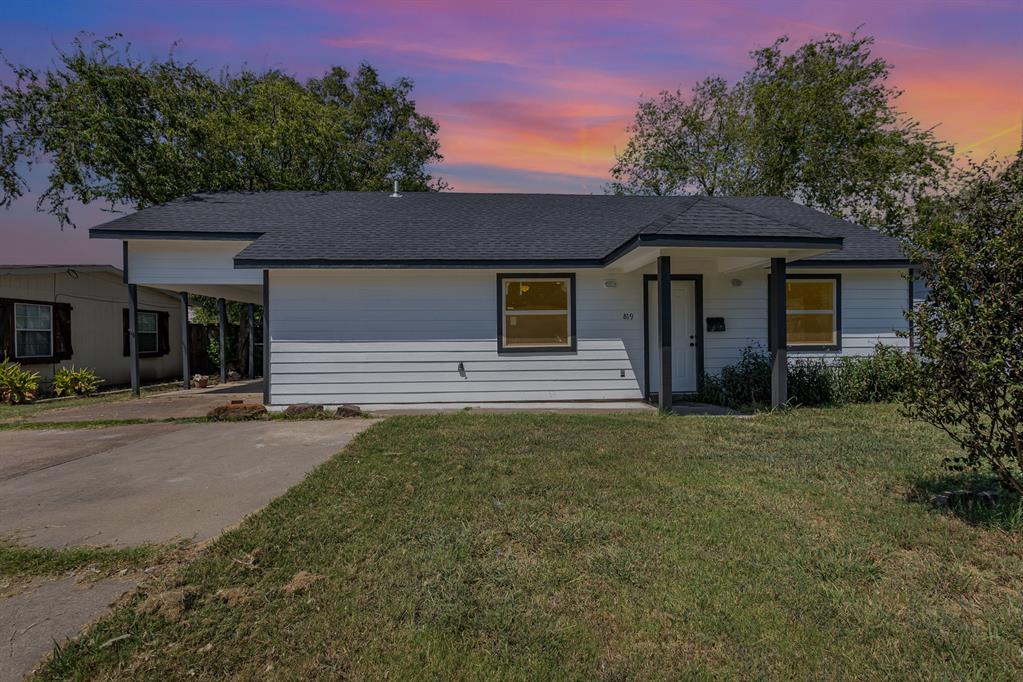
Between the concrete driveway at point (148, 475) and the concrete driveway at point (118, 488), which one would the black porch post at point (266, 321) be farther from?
the concrete driveway at point (118, 488)

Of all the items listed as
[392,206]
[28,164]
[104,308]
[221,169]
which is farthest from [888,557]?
[28,164]

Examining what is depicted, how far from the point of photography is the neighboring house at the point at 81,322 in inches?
459

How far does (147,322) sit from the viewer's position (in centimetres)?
1497

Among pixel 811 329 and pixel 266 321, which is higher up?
pixel 266 321

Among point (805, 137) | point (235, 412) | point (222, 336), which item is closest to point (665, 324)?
point (235, 412)

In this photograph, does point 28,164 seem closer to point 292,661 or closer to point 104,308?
point 104,308

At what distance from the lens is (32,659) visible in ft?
6.87

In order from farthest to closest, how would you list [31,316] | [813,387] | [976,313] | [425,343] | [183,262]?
[31,316]
[183,262]
[425,343]
[813,387]
[976,313]

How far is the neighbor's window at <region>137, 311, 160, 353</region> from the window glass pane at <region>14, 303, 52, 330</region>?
7.36 feet

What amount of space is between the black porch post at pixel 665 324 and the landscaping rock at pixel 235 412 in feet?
20.8

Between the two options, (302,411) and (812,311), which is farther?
(812,311)

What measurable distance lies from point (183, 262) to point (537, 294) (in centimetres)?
734

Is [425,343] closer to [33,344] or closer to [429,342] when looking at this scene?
[429,342]

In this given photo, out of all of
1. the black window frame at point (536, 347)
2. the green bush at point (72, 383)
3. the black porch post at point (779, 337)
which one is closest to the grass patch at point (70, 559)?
the black window frame at point (536, 347)
